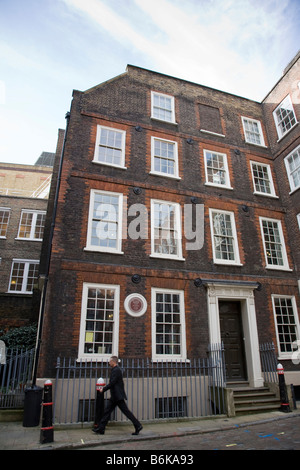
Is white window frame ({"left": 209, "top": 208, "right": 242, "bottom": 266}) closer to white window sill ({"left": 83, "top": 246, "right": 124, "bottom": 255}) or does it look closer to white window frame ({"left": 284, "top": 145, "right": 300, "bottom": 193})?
white window frame ({"left": 284, "top": 145, "right": 300, "bottom": 193})

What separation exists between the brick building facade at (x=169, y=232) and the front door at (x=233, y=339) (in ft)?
0.13

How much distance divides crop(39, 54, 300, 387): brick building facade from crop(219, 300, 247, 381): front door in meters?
0.04

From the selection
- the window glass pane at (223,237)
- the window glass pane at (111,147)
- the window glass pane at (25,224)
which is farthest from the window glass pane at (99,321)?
the window glass pane at (25,224)

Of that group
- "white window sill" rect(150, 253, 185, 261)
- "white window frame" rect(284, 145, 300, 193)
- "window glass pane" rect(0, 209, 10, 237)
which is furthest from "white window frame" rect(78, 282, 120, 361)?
"window glass pane" rect(0, 209, 10, 237)

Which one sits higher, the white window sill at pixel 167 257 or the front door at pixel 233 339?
the white window sill at pixel 167 257

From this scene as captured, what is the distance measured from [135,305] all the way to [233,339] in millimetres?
3939

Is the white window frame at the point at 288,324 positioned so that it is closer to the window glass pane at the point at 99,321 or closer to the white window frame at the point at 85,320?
the white window frame at the point at 85,320

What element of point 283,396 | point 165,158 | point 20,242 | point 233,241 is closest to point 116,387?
point 283,396

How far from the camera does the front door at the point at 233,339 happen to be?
1054 centimetres

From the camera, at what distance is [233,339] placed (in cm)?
1091

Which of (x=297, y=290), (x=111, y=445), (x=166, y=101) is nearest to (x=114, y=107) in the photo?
(x=166, y=101)

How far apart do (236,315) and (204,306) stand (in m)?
1.60

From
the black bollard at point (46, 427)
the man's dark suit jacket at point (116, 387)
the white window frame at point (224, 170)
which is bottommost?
the black bollard at point (46, 427)

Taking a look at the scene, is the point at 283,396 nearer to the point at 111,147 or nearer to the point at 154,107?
the point at 111,147
